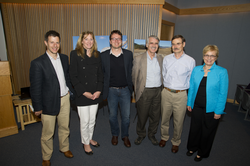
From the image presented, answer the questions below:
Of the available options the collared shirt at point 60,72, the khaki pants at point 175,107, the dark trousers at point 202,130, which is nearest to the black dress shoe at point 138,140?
the khaki pants at point 175,107

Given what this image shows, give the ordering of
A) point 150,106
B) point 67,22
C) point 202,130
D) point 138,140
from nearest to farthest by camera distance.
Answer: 1. point 202,130
2. point 150,106
3. point 138,140
4. point 67,22

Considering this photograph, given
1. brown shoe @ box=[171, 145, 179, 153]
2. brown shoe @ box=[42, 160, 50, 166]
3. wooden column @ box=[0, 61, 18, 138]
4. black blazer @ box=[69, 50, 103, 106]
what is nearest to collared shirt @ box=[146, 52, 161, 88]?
black blazer @ box=[69, 50, 103, 106]

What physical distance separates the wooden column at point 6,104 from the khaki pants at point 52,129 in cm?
151

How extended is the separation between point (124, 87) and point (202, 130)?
1492 mm

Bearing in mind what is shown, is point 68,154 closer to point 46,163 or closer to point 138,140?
point 46,163

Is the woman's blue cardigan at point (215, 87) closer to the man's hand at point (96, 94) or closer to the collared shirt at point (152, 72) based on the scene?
the collared shirt at point (152, 72)

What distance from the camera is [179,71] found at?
2416 mm

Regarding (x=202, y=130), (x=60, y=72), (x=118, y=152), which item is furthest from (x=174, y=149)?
(x=60, y=72)

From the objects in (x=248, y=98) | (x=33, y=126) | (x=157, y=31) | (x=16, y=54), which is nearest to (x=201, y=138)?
(x=248, y=98)

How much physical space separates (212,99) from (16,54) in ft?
19.2

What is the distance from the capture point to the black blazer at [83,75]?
7.29ft

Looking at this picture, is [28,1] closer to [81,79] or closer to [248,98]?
[81,79]

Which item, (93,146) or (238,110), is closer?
(93,146)

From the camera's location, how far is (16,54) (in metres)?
4.89
